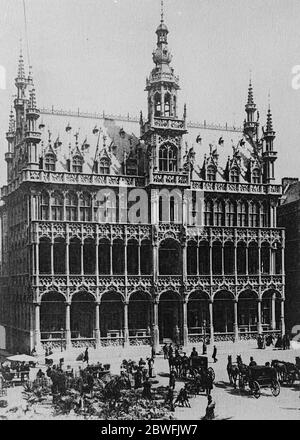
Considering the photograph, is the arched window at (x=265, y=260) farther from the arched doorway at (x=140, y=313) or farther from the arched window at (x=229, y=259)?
the arched doorway at (x=140, y=313)

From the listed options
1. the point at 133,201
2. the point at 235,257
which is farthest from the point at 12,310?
the point at 235,257

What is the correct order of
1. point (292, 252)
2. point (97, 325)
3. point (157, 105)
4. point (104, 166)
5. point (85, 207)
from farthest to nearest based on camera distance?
point (292, 252)
point (157, 105)
point (104, 166)
point (85, 207)
point (97, 325)

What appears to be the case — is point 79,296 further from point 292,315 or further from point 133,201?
point 292,315

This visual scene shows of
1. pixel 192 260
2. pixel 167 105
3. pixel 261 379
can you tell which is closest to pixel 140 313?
pixel 192 260

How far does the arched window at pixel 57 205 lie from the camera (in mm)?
51812

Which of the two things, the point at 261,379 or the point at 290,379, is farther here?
the point at 290,379

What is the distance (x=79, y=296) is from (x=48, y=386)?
17.8 m

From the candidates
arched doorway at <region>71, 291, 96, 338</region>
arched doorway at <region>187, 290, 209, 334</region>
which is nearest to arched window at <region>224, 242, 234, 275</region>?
arched doorway at <region>187, 290, 209, 334</region>

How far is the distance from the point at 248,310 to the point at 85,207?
55.8 ft

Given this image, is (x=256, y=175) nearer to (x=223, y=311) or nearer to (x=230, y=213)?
(x=230, y=213)

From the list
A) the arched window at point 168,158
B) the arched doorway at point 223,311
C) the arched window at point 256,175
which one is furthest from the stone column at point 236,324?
the arched window at point 168,158

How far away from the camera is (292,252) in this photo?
200 feet

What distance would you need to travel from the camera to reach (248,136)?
204 ft
